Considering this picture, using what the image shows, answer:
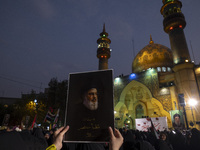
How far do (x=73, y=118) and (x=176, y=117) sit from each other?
1934cm

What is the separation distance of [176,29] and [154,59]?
8.75 m

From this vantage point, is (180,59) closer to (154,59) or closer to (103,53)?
(154,59)

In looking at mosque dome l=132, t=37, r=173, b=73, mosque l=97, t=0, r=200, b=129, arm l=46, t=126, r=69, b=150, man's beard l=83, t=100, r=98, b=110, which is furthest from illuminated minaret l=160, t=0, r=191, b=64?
arm l=46, t=126, r=69, b=150

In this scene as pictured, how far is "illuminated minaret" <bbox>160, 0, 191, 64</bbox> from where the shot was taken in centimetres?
2075

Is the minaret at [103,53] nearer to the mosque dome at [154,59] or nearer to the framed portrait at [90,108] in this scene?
the mosque dome at [154,59]

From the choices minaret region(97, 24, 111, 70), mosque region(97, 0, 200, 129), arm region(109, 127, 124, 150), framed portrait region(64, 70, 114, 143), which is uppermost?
minaret region(97, 24, 111, 70)

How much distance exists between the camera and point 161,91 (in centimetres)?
2186

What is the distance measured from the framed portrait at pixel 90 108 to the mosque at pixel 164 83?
55.4ft

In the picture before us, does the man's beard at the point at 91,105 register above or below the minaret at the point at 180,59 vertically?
below

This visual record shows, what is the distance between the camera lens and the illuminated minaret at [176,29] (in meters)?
20.8

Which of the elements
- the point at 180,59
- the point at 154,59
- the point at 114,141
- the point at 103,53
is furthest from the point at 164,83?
the point at 114,141

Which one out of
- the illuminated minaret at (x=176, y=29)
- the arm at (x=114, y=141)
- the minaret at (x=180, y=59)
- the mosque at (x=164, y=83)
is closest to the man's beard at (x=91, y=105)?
the arm at (x=114, y=141)

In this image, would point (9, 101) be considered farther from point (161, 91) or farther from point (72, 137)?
point (72, 137)

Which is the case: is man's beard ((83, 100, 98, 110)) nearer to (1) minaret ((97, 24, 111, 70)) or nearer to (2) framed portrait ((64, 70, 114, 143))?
(2) framed portrait ((64, 70, 114, 143))
